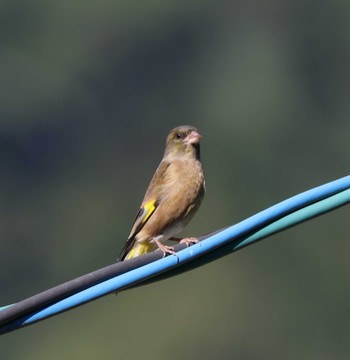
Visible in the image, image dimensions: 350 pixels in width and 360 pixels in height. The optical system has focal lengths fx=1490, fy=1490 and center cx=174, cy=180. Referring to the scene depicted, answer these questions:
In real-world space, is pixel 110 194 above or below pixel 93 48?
below

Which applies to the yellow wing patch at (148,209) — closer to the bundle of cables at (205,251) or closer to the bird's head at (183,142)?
the bird's head at (183,142)


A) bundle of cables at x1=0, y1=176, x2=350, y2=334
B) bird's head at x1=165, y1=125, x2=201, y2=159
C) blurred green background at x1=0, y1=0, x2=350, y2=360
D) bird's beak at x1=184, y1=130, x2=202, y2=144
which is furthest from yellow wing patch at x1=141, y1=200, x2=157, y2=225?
blurred green background at x1=0, y1=0, x2=350, y2=360

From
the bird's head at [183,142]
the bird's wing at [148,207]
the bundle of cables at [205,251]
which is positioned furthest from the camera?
the bird's head at [183,142]

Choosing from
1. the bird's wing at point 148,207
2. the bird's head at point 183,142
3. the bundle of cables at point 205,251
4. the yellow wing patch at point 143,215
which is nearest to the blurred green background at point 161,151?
the bird's head at point 183,142

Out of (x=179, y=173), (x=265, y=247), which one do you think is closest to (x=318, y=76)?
(x=265, y=247)

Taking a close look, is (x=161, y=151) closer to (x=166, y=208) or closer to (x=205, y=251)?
(x=166, y=208)

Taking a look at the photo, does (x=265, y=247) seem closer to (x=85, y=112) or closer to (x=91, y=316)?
(x=91, y=316)

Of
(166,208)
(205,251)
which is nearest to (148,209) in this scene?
(166,208)
